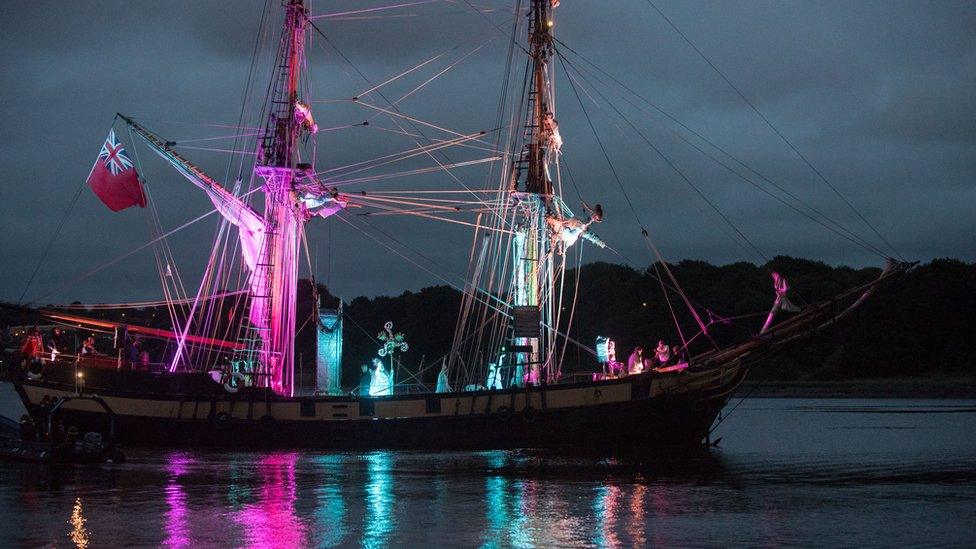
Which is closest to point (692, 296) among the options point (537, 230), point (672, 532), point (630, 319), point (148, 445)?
point (630, 319)

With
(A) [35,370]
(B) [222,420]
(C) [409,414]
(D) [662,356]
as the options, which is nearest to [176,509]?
(C) [409,414]

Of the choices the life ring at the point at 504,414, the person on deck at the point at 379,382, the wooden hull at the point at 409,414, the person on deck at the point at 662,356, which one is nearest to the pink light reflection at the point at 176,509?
the wooden hull at the point at 409,414

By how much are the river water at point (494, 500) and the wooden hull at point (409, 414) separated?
1.13 meters

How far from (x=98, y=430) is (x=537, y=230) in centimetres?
1970

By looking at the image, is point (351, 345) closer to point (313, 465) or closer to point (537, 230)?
point (537, 230)

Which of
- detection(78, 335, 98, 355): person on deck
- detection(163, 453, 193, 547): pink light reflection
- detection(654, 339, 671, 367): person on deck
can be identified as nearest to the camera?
detection(163, 453, 193, 547): pink light reflection

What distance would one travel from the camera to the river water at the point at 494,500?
2216 centimetres

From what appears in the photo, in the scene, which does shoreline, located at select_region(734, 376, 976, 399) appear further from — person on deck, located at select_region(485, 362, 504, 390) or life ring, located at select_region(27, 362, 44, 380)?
life ring, located at select_region(27, 362, 44, 380)

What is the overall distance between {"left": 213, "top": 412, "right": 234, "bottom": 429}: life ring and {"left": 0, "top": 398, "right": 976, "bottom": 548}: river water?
5.97ft

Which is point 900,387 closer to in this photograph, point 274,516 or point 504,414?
point 504,414

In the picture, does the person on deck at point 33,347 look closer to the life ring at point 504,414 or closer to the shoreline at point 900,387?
the life ring at point 504,414

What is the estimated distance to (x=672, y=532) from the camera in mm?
22781

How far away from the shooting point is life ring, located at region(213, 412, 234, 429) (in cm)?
4347

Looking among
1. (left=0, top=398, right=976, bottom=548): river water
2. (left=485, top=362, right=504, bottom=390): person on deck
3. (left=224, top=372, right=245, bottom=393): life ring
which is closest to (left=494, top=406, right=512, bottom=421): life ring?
(left=0, top=398, right=976, bottom=548): river water
